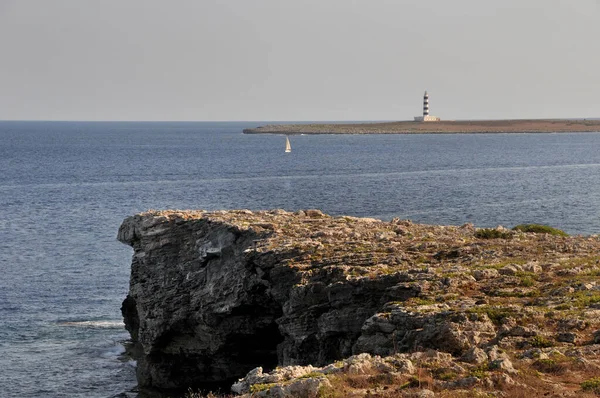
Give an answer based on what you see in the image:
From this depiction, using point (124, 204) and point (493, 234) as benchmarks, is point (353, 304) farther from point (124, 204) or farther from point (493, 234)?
point (124, 204)

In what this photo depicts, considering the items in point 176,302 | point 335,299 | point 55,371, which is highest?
point 335,299

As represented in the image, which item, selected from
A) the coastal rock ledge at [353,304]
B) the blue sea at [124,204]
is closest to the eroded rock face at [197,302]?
the coastal rock ledge at [353,304]

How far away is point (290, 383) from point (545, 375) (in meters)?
6.43

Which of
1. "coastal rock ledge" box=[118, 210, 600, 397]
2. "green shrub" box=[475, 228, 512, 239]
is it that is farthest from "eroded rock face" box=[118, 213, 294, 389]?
"green shrub" box=[475, 228, 512, 239]

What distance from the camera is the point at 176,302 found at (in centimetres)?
4094

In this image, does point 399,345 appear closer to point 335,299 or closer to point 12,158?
point 335,299

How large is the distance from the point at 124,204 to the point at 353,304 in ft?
252

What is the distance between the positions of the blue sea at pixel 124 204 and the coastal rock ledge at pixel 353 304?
5463 millimetres

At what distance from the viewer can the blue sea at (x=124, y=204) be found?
47.7 m

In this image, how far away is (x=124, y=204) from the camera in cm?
10206

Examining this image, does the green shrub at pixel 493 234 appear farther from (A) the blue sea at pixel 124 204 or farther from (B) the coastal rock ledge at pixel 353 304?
(A) the blue sea at pixel 124 204

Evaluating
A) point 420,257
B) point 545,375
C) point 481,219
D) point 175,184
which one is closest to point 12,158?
point 175,184

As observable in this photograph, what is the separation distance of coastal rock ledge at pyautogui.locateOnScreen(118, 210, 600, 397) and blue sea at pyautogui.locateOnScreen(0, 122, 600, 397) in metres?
5.46

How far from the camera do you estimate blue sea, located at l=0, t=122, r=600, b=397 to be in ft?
157
